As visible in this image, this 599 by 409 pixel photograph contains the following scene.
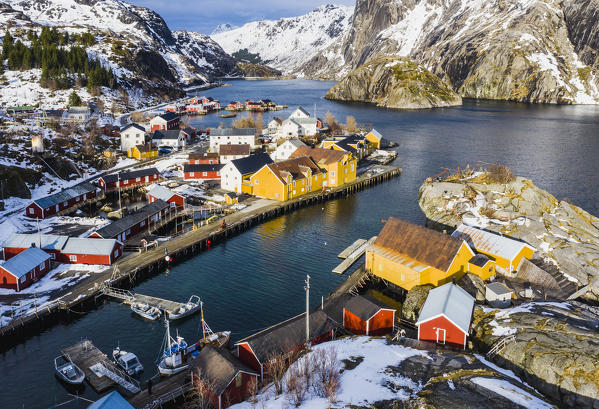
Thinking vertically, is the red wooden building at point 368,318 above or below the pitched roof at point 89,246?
below

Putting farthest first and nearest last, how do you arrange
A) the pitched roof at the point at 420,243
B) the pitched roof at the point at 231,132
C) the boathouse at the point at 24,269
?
1. the pitched roof at the point at 231,132
2. the pitched roof at the point at 420,243
3. the boathouse at the point at 24,269

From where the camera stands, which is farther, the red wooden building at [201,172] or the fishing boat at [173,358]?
the red wooden building at [201,172]

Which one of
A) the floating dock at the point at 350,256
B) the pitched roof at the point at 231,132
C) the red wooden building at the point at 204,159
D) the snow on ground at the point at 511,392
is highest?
the pitched roof at the point at 231,132

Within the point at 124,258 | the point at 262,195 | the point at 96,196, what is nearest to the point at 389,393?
the point at 124,258

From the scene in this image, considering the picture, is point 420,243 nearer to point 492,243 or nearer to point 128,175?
point 492,243

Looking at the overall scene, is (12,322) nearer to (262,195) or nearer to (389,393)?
(389,393)

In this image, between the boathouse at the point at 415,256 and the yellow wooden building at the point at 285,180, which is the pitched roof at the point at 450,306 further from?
the yellow wooden building at the point at 285,180

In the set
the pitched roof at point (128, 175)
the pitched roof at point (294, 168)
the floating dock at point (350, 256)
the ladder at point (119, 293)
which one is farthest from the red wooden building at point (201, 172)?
the ladder at point (119, 293)

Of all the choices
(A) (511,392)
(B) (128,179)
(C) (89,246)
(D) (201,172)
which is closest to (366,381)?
(A) (511,392)
